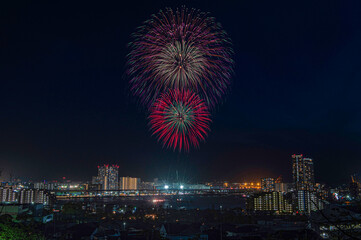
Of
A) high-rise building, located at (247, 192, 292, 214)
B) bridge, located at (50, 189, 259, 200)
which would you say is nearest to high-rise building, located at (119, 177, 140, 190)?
bridge, located at (50, 189, 259, 200)

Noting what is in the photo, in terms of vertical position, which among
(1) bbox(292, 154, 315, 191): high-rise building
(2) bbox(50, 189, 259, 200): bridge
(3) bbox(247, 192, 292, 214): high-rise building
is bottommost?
(2) bbox(50, 189, 259, 200): bridge

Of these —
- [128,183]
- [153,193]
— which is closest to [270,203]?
[153,193]

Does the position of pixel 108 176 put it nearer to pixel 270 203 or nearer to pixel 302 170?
pixel 302 170

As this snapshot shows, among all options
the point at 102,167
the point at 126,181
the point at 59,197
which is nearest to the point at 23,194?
the point at 59,197

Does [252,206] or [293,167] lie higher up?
[293,167]

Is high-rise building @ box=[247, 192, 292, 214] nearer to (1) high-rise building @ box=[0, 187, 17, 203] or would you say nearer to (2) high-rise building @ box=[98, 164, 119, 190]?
(1) high-rise building @ box=[0, 187, 17, 203]

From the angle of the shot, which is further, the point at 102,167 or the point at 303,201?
the point at 102,167

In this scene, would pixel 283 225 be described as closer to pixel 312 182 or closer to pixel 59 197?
pixel 59 197
